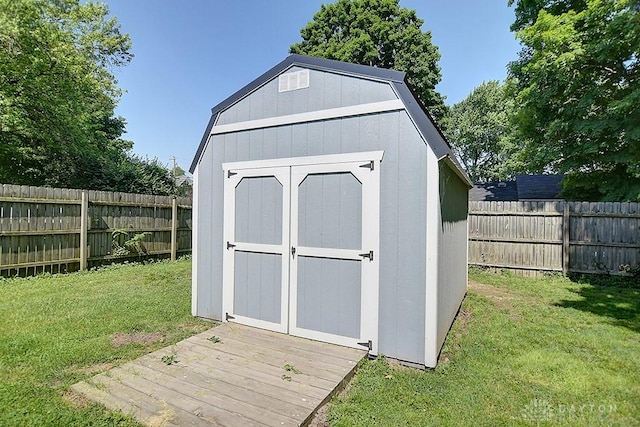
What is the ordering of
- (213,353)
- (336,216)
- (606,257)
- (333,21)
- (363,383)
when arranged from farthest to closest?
1. (333,21)
2. (606,257)
3. (336,216)
4. (213,353)
5. (363,383)

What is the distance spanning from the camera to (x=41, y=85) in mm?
10531

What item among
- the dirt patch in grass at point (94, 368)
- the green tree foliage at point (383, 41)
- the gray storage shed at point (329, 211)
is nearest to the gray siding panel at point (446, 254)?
the gray storage shed at point (329, 211)

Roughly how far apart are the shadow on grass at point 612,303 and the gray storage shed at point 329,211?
2.53 metres

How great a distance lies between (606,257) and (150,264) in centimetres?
1065

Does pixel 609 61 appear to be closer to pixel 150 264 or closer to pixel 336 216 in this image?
pixel 336 216

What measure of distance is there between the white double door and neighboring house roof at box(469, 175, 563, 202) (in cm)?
1114

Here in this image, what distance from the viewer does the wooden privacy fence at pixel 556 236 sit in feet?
22.0

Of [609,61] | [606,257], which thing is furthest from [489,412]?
[609,61]

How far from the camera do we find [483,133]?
74.9ft

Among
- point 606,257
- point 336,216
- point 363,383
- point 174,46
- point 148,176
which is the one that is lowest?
point 363,383

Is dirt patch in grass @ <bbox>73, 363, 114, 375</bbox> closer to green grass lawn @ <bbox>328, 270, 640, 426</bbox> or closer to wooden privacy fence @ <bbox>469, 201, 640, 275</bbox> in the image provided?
green grass lawn @ <bbox>328, 270, 640, 426</bbox>

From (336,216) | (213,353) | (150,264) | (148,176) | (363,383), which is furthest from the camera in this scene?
(148,176)

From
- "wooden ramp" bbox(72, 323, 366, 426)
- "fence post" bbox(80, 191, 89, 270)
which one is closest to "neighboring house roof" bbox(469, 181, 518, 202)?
"wooden ramp" bbox(72, 323, 366, 426)

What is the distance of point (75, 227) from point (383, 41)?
49.7 ft
